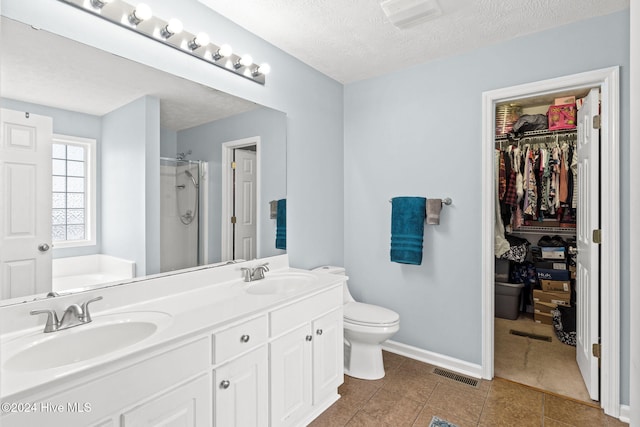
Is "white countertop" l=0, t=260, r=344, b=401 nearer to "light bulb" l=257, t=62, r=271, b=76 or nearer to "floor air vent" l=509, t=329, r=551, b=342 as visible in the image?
"light bulb" l=257, t=62, r=271, b=76

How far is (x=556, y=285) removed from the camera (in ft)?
11.3

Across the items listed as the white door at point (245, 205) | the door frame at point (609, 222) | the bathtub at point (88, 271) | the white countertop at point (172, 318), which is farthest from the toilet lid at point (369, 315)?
the bathtub at point (88, 271)

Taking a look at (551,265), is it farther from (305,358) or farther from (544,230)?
(305,358)

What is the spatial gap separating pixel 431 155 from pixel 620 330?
5.25ft

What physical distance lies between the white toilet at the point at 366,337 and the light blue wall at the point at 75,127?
1.65m

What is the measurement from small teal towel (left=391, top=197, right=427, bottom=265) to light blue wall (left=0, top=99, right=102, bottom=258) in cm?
201

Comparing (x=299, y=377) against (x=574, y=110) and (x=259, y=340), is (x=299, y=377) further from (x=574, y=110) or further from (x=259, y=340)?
(x=574, y=110)

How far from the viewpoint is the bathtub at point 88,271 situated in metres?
1.48

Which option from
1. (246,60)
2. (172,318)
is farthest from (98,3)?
(172,318)

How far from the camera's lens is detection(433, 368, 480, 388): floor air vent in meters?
2.42

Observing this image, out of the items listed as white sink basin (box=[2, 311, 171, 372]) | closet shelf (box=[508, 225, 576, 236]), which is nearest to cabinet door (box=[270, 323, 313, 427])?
white sink basin (box=[2, 311, 171, 372])

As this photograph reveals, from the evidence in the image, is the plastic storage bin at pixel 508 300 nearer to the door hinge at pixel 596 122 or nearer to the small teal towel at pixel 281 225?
the door hinge at pixel 596 122

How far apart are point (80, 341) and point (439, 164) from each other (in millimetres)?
2447

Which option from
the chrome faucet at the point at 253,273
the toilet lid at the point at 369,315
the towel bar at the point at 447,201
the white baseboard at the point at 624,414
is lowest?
the white baseboard at the point at 624,414
